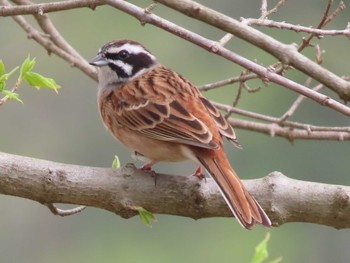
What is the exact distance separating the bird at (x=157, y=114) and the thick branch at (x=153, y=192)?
0.12 metres

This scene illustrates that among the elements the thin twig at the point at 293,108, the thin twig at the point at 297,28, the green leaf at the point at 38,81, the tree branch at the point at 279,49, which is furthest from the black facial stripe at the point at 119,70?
the tree branch at the point at 279,49

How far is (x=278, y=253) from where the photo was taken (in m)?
12.1

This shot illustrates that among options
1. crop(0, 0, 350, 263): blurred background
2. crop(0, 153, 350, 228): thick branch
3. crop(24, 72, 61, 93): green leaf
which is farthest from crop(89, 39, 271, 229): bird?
crop(0, 0, 350, 263): blurred background

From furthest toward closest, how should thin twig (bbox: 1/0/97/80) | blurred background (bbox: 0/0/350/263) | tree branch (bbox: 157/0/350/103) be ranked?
1. blurred background (bbox: 0/0/350/263)
2. thin twig (bbox: 1/0/97/80)
3. tree branch (bbox: 157/0/350/103)

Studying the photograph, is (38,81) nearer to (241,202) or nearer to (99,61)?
(241,202)

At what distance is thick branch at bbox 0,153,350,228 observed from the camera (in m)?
3.92

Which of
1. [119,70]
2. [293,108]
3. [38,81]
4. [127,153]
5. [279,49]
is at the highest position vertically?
[279,49]

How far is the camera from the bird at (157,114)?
176 inches

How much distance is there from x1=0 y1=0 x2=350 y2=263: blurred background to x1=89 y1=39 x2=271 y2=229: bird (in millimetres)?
6301

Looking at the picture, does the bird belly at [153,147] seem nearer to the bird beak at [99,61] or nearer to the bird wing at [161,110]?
the bird wing at [161,110]

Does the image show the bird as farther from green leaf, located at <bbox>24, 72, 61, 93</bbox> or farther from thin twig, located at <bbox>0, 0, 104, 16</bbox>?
thin twig, located at <bbox>0, 0, 104, 16</bbox>

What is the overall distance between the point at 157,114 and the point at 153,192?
2.50 feet

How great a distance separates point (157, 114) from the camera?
4738 millimetres

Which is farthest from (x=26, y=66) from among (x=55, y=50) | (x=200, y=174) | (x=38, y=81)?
(x=55, y=50)
